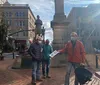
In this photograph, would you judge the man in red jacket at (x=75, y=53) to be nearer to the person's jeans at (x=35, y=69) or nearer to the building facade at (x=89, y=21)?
the person's jeans at (x=35, y=69)

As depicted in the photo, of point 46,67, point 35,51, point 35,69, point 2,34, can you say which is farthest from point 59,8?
point 2,34

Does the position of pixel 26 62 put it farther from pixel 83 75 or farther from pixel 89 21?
pixel 89 21

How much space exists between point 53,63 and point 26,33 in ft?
251

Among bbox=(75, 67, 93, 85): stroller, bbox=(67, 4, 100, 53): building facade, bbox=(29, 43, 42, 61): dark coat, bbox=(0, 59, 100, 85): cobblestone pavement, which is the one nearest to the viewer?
bbox=(75, 67, 93, 85): stroller

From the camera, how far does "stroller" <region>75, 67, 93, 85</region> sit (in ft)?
→ 27.0

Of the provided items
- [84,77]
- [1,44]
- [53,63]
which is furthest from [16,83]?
[1,44]

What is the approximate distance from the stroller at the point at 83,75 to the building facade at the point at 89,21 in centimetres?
7384

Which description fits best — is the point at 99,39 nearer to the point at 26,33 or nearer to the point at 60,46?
the point at 26,33

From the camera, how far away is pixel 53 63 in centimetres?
1817

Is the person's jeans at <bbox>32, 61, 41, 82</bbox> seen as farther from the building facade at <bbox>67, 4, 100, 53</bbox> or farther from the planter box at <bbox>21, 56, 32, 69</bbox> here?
the building facade at <bbox>67, 4, 100, 53</bbox>

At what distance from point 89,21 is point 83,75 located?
82477 mm

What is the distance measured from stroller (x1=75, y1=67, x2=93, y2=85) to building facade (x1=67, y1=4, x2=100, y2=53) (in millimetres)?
73844

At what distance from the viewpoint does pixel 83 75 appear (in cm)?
823

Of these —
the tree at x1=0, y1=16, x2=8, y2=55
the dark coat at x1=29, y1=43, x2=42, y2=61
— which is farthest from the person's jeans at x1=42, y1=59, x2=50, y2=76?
the tree at x1=0, y1=16, x2=8, y2=55
